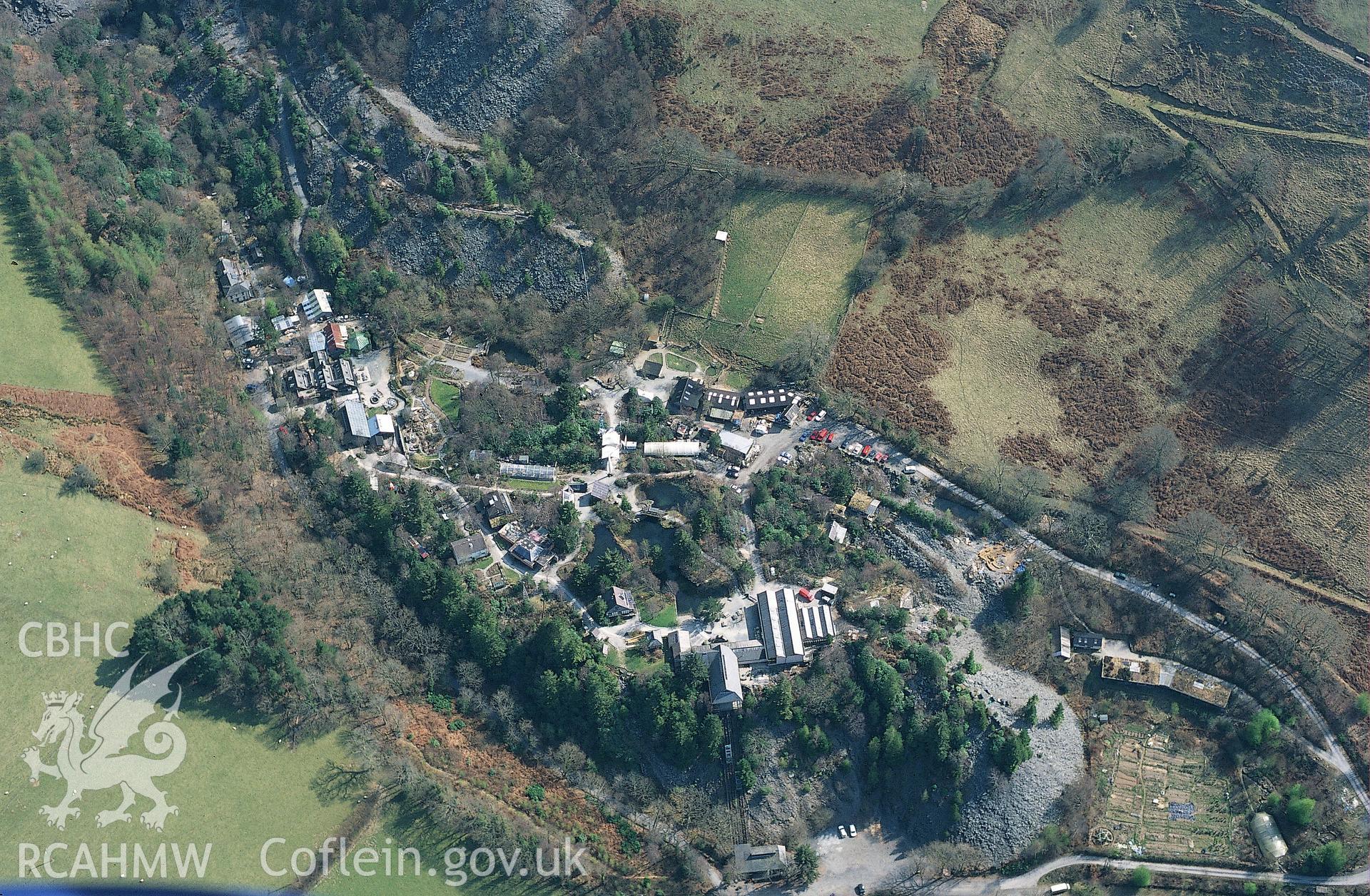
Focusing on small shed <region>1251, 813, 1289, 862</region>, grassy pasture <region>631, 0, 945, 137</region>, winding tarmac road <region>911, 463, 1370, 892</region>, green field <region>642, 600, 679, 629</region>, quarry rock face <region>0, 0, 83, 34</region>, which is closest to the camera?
winding tarmac road <region>911, 463, 1370, 892</region>

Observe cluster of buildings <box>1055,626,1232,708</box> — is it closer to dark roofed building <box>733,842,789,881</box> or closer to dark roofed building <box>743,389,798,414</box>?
dark roofed building <box>733,842,789,881</box>

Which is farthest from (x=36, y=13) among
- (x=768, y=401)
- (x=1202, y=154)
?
(x=1202, y=154)

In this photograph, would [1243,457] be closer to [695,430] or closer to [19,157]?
[695,430]

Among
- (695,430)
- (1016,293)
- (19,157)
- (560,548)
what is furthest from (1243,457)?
(19,157)

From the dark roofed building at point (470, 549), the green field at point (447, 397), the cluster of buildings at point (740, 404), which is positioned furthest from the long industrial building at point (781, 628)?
the green field at point (447, 397)

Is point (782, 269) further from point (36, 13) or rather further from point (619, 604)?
point (36, 13)

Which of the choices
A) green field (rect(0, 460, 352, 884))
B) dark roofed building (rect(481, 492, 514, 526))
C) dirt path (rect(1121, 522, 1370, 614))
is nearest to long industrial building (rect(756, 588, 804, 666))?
dark roofed building (rect(481, 492, 514, 526))
